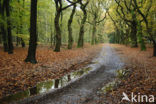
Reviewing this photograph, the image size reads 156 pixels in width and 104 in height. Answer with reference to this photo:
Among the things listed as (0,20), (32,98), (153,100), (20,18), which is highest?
(20,18)

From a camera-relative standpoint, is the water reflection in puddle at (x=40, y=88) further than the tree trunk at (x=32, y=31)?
No

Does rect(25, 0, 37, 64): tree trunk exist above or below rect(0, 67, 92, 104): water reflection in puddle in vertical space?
above

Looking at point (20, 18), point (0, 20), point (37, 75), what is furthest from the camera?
point (20, 18)

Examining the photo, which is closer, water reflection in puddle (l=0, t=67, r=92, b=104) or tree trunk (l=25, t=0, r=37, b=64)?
water reflection in puddle (l=0, t=67, r=92, b=104)

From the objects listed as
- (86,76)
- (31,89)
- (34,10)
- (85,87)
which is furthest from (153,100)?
(34,10)

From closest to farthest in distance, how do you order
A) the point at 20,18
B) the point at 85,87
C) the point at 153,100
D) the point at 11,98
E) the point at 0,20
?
the point at 153,100 < the point at 11,98 < the point at 85,87 < the point at 0,20 < the point at 20,18

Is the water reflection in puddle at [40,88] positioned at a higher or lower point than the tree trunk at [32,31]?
lower

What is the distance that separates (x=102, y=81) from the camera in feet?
22.9

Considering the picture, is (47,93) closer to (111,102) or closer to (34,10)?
(111,102)

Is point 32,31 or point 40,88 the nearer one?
point 40,88

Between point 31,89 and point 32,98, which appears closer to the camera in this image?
point 32,98

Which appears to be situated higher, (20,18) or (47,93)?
(20,18)

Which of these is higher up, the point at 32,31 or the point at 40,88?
the point at 32,31

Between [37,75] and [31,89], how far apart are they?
178 cm
